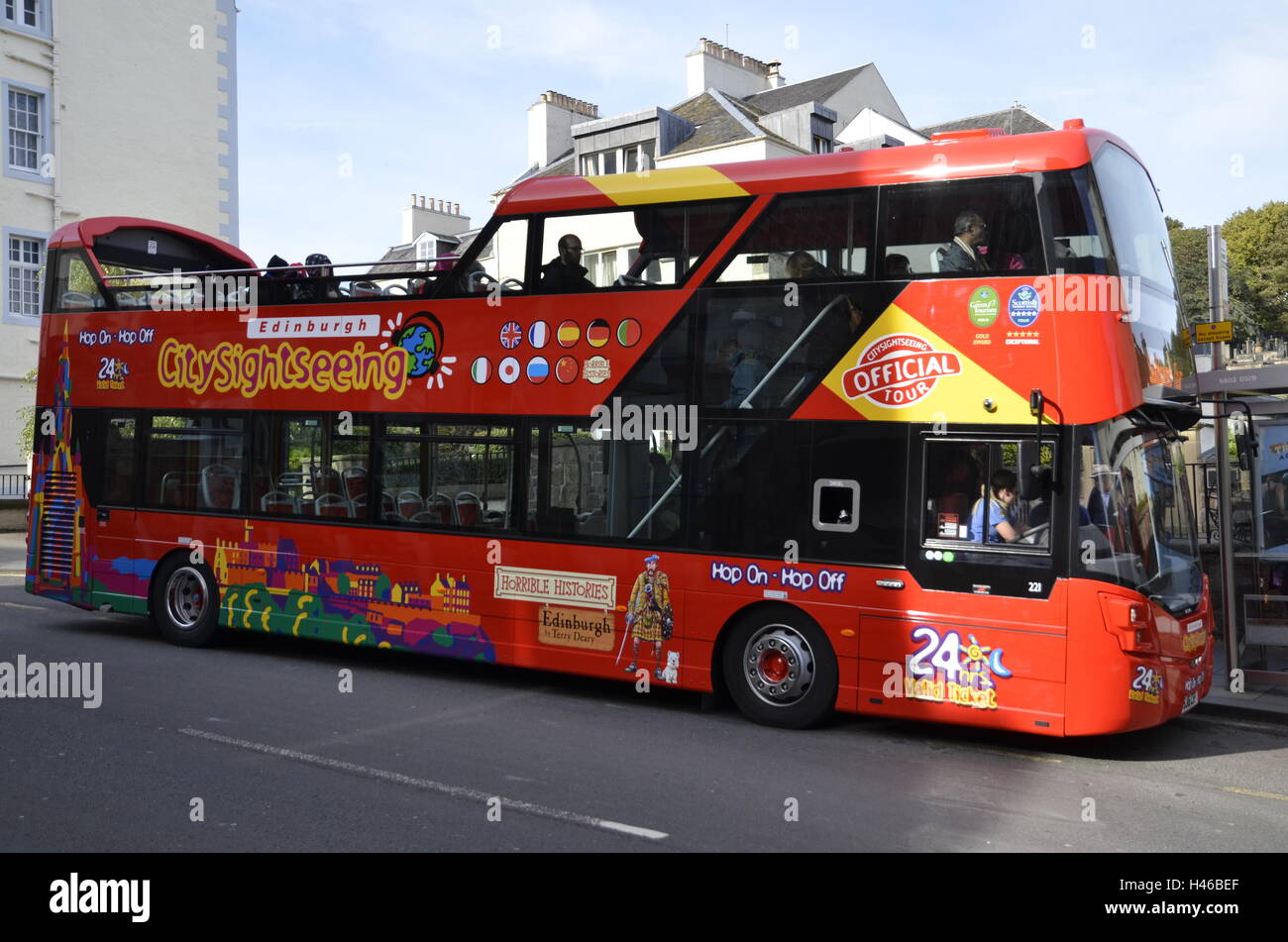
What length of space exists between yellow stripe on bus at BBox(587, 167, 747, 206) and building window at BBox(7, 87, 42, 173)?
2407 cm

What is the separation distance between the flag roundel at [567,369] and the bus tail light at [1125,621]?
4.37 m

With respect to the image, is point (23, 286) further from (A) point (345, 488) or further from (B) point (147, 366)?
(A) point (345, 488)

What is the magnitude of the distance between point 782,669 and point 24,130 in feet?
88.5

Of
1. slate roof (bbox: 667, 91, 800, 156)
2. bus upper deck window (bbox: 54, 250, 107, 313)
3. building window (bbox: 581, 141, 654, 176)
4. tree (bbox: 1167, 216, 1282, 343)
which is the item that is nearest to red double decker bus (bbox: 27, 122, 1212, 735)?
bus upper deck window (bbox: 54, 250, 107, 313)

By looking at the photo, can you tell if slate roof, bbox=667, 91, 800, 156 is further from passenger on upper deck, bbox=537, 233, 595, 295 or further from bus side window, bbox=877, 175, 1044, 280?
bus side window, bbox=877, 175, 1044, 280

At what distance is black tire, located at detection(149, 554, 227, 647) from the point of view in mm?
11648

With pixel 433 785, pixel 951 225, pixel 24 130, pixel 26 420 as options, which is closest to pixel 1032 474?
pixel 951 225

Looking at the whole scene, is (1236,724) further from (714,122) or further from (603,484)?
(714,122)

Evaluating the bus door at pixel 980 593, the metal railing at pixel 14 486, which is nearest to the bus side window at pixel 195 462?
the bus door at pixel 980 593

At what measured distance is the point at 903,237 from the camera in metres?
7.95

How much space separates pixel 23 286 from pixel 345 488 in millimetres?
21770

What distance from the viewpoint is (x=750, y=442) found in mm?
8539

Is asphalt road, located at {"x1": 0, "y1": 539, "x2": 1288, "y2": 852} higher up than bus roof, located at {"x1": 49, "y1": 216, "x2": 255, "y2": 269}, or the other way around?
bus roof, located at {"x1": 49, "y1": 216, "x2": 255, "y2": 269}
